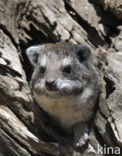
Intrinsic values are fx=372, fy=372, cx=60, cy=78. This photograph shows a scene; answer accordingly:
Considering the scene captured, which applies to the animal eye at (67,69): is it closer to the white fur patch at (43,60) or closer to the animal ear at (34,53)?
the white fur patch at (43,60)

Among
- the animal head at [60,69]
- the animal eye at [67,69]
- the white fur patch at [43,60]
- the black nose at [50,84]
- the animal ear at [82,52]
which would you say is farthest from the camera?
the animal ear at [82,52]

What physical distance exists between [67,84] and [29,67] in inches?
81.0

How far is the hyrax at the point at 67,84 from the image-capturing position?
6.50 meters

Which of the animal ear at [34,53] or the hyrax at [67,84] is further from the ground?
the animal ear at [34,53]

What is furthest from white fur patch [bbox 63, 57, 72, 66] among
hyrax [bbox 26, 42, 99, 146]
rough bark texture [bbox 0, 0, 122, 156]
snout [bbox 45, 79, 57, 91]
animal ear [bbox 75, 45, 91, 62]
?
rough bark texture [bbox 0, 0, 122, 156]

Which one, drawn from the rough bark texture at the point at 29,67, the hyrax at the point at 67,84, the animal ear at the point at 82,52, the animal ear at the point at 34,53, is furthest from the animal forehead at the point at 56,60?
the rough bark texture at the point at 29,67

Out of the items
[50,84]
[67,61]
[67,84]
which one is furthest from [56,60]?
[50,84]

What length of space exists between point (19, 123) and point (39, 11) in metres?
2.58

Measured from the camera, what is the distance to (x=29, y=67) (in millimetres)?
8320

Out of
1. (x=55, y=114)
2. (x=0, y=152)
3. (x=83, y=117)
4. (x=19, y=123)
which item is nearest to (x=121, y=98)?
(x=83, y=117)

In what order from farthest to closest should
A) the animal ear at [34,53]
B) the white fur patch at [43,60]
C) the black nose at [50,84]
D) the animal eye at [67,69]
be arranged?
the animal ear at [34,53] → the white fur patch at [43,60] → the animal eye at [67,69] → the black nose at [50,84]

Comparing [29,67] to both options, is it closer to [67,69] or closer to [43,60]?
[43,60]

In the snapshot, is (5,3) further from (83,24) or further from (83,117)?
(83,117)

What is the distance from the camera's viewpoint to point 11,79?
6.93m
